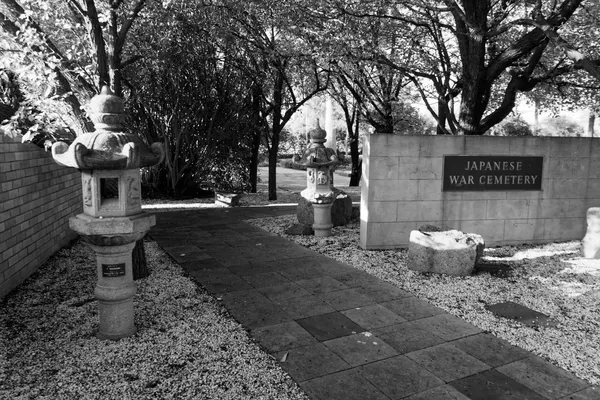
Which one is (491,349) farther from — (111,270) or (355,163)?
(355,163)

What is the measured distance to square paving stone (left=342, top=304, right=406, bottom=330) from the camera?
4578 mm

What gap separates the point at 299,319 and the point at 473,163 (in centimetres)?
458

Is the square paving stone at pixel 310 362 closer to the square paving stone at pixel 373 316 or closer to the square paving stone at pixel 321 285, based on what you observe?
the square paving stone at pixel 373 316

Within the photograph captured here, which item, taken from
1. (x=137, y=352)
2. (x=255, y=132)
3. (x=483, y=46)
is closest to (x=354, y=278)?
(x=137, y=352)

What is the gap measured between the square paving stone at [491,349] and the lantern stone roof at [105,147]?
133 inches

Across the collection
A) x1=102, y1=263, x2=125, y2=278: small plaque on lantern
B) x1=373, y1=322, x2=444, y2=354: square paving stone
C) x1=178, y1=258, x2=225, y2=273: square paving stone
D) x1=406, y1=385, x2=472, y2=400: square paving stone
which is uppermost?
x1=102, y1=263, x2=125, y2=278: small plaque on lantern

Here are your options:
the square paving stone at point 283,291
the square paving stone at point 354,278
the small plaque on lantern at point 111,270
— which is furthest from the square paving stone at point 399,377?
the small plaque on lantern at point 111,270

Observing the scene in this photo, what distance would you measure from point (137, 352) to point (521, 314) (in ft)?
12.9

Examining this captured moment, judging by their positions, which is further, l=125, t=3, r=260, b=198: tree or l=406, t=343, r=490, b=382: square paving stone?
l=125, t=3, r=260, b=198: tree

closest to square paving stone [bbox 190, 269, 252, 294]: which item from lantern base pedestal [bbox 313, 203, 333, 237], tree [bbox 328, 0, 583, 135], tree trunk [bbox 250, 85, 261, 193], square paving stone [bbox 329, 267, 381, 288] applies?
square paving stone [bbox 329, 267, 381, 288]

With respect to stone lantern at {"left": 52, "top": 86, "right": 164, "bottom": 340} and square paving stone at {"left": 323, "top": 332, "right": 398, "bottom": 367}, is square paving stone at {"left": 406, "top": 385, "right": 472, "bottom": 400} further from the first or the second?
stone lantern at {"left": 52, "top": 86, "right": 164, "bottom": 340}

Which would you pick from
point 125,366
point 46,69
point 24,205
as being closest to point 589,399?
point 125,366

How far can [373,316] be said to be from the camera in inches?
188

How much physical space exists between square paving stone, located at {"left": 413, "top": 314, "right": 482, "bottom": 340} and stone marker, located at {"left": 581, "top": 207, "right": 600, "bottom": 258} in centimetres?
376
